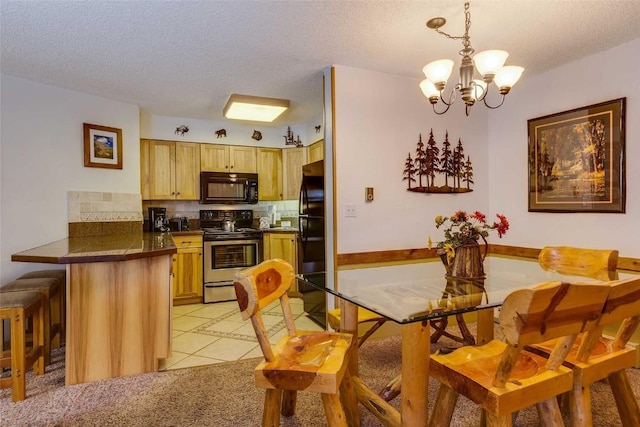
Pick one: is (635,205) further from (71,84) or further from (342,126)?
(71,84)

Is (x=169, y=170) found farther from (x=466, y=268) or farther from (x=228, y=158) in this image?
(x=466, y=268)

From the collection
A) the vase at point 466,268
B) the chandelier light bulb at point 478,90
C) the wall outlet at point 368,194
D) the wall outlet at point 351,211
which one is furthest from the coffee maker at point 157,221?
the chandelier light bulb at point 478,90

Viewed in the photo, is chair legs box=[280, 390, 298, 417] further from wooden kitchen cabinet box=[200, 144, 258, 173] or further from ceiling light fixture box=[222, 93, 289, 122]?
wooden kitchen cabinet box=[200, 144, 258, 173]

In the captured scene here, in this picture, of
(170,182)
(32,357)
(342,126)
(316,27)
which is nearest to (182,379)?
(32,357)

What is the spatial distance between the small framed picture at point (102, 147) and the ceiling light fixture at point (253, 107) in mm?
1226

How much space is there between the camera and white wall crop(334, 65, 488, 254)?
2947 mm

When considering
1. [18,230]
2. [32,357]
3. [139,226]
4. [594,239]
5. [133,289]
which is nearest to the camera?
[32,357]

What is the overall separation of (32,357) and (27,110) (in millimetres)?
2228

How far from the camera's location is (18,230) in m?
3.11

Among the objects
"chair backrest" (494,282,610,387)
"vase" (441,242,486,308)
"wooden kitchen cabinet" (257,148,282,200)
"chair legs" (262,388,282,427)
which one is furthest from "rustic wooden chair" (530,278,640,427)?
"wooden kitchen cabinet" (257,148,282,200)

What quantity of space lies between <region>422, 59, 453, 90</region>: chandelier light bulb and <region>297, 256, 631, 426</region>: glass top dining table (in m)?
1.10

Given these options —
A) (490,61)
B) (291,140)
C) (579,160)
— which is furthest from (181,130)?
(579,160)

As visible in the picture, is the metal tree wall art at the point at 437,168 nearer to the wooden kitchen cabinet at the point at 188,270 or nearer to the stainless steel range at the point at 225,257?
the stainless steel range at the point at 225,257

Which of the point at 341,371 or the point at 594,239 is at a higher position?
the point at 594,239
